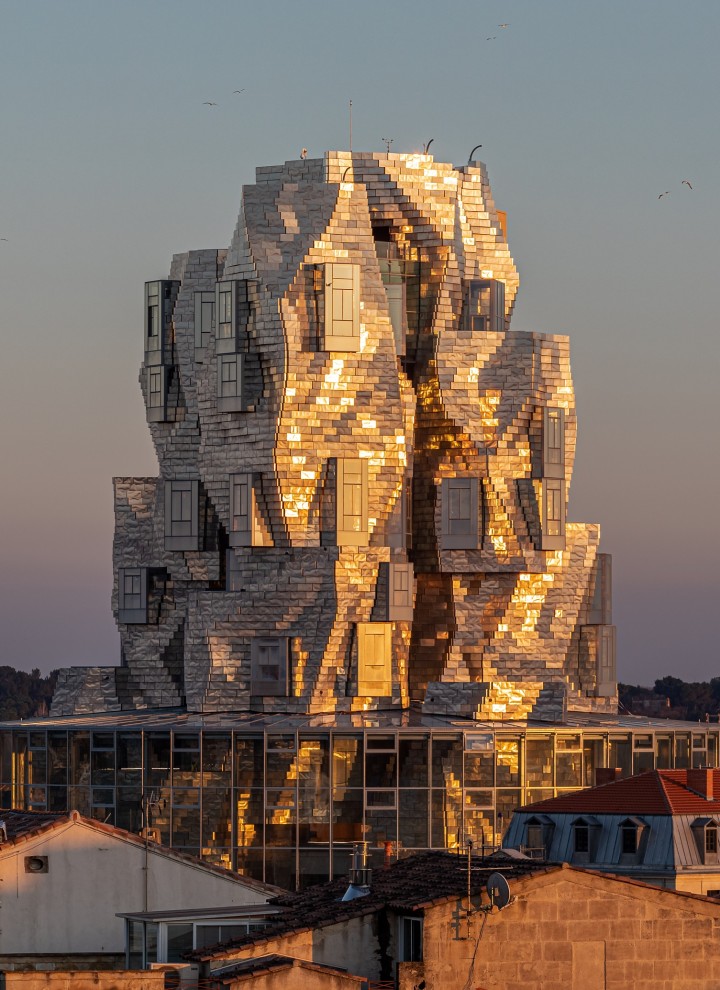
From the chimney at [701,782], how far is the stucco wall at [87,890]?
23636mm

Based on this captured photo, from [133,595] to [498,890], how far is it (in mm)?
57505

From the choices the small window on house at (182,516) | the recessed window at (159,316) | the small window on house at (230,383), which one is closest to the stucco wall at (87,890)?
the small window on house at (230,383)

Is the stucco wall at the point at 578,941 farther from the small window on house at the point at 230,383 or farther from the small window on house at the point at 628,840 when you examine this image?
the small window on house at the point at 230,383

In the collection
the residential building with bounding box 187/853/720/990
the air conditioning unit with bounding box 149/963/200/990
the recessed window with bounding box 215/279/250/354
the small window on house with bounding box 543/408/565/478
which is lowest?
the air conditioning unit with bounding box 149/963/200/990

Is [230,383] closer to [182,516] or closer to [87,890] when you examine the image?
[182,516]

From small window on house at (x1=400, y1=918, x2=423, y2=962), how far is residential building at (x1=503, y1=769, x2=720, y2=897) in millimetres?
29092

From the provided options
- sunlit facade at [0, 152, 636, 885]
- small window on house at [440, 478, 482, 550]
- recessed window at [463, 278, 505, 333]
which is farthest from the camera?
recessed window at [463, 278, 505, 333]

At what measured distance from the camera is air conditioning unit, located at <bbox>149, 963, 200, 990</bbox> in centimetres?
6950

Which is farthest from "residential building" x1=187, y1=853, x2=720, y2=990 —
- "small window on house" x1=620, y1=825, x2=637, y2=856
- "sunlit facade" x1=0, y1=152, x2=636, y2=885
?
"sunlit facade" x1=0, y1=152, x2=636, y2=885

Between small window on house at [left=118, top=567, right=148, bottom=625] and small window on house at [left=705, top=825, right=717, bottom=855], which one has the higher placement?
small window on house at [left=118, top=567, right=148, bottom=625]

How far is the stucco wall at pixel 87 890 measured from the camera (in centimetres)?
8069

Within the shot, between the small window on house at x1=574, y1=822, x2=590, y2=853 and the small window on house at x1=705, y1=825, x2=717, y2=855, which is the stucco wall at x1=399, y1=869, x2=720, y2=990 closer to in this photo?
the small window on house at x1=705, y1=825, x2=717, y2=855

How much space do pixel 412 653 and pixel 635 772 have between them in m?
10.9

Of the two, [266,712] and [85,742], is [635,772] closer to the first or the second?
[266,712]
